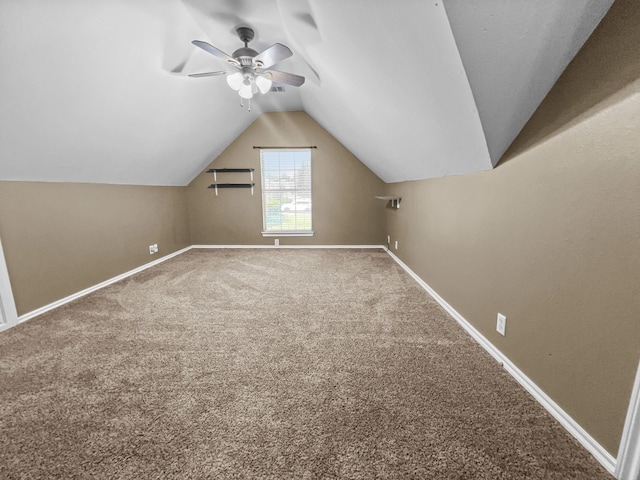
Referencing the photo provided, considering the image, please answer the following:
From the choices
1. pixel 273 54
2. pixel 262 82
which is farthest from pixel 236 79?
pixel 273 54

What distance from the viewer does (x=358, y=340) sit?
1915 millimetres

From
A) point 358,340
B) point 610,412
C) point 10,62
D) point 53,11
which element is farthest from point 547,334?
point 10,62

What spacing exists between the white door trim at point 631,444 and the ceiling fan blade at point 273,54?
2.66 meters

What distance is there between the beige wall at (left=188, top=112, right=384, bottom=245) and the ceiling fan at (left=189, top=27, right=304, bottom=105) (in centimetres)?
221

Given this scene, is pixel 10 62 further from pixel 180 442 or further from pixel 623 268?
pixel 623 268

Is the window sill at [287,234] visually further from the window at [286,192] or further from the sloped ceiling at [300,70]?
the sloped ceiling at [300,70]

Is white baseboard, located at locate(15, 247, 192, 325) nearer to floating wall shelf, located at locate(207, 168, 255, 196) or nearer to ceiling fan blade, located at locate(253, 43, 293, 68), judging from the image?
floating wall shelf, located at locate(207, 168, 255, 196)

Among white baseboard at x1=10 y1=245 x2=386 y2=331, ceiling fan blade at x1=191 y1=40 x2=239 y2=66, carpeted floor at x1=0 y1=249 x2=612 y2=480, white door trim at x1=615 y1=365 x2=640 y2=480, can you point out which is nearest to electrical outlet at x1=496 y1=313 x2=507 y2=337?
carpeted floor at x1=0 y1=249 x2=612 y2=480

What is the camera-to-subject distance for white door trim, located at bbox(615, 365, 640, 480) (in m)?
0.89

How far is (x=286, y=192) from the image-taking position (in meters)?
5.04

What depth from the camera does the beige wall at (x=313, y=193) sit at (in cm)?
481

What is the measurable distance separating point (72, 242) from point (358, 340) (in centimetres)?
314

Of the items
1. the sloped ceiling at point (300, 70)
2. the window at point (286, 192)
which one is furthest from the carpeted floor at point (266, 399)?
the window at point (286, 192)

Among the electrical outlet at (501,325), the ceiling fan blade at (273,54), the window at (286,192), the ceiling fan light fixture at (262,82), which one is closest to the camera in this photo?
the electrical outlet at (501,325)
